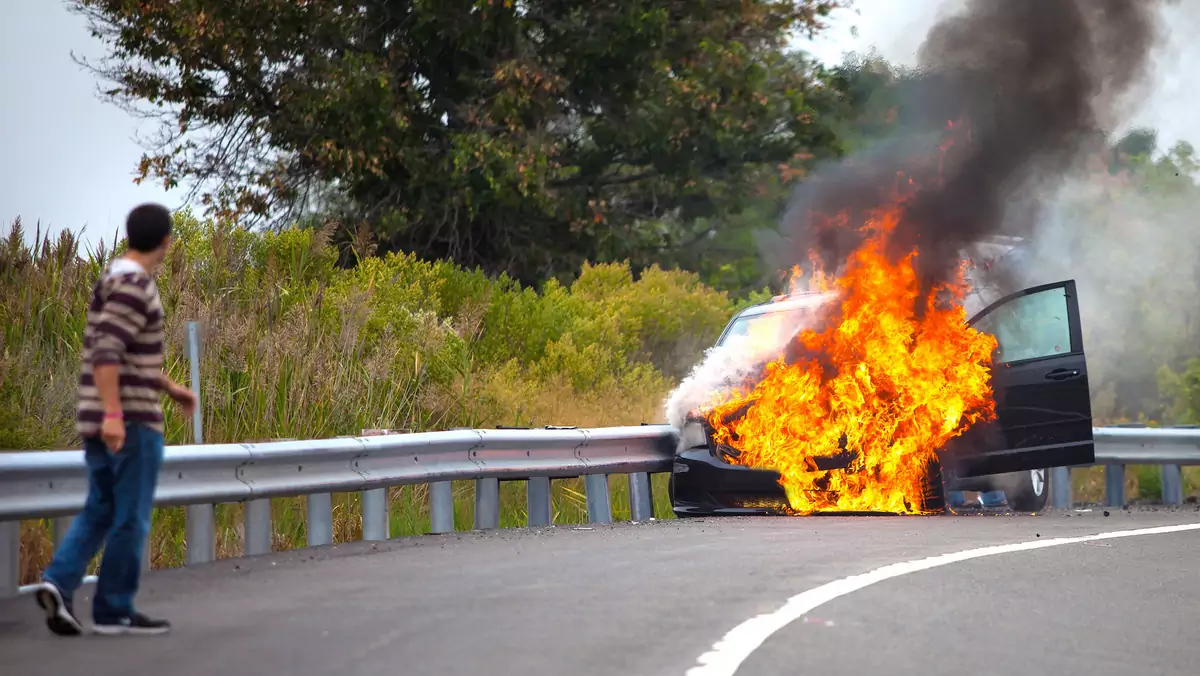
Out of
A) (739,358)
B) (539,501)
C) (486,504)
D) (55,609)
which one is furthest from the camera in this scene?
(739,358)

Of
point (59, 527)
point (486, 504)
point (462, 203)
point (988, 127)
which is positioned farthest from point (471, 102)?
point (59, 527)

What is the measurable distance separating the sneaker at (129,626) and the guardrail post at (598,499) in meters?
7.12

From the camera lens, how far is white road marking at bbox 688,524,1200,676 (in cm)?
731

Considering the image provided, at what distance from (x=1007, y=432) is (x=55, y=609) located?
9.01 m

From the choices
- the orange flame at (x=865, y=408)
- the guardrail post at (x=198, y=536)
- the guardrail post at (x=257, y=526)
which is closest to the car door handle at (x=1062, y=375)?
the orange flame at (x=865, y=408)

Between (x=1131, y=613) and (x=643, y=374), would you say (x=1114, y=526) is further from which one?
(x=643, y=374)

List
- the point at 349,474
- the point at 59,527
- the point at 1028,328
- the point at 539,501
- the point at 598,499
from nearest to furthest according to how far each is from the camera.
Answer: the point at 59,527, the point at 349,474, the point at 539,501, the point at 598,499, the point at 1028,328

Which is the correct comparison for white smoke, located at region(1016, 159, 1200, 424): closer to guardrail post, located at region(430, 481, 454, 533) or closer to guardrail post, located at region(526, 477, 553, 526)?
guardrail post, located at region(526, 477, 553, 526)

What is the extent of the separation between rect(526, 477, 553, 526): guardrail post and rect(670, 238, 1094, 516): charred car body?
1227mm

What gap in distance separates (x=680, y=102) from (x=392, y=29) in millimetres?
4451

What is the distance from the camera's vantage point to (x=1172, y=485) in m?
19.0

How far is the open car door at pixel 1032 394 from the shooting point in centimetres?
1477

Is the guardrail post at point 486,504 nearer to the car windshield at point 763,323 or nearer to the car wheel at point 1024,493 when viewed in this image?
the car windshield at point 763,323

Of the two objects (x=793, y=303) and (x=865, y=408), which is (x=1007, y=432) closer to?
(x=865, y=408)
